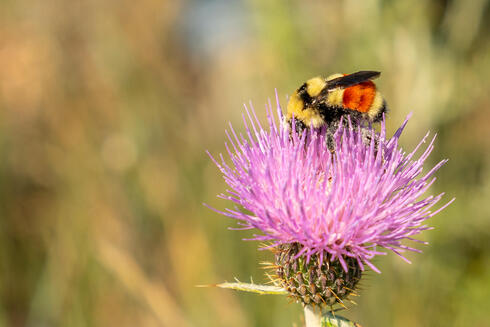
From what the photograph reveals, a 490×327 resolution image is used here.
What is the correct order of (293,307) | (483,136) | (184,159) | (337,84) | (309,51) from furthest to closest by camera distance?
1. (483,136)
2. (184,159)
3. (309,51)
4. (293,307)
5. (337,84)

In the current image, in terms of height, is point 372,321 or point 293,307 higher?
point 293,307

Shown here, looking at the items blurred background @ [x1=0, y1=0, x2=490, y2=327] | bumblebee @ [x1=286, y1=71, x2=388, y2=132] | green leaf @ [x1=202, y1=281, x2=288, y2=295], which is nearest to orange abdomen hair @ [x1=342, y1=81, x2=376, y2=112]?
bumblebee @ [x1=286, y1=71, x2=388, y2=132]

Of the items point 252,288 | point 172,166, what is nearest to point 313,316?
point 252,288

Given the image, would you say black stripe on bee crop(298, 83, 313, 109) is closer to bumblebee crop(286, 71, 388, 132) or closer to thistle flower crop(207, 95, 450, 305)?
bumblebee crop(286, 71, 388, 132)

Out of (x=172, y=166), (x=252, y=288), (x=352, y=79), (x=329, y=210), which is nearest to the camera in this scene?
(x=252, y=288)

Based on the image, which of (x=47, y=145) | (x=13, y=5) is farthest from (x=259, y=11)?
(x=13, y=5)

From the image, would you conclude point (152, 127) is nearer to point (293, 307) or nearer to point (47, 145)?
point (47, 145)

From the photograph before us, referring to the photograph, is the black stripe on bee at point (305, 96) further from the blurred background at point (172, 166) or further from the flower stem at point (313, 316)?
the blurred background at point (172, 166)

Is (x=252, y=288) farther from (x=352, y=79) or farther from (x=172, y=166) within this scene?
(x=172, y=166)
